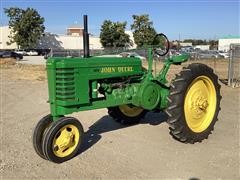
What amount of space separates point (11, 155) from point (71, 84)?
5.20ft

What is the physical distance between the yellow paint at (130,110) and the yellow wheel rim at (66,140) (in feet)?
7.05

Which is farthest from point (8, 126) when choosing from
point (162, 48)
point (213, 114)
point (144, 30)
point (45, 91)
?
point (144, 30)

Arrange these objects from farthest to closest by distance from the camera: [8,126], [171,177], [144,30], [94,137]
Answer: [144,30] < [8,126] < [94,137] < [171,177]

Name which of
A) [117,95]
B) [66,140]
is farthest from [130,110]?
[66,140]

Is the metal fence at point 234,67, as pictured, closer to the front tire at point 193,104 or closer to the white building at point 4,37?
the front tire at point 193,104

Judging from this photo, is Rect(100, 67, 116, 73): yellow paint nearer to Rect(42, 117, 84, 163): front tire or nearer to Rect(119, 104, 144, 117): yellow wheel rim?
Rect(42, 117, 84, 163): front tire

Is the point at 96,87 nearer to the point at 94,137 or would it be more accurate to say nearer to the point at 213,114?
the point at 94,137

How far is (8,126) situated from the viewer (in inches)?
333

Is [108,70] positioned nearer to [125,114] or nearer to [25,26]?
[125,114]

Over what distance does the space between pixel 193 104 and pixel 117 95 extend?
4.65ft

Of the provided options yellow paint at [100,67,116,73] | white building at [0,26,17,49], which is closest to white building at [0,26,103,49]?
white building at [0,26,17,49]

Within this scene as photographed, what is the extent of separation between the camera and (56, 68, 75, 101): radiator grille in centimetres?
594

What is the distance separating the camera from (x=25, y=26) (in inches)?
2867

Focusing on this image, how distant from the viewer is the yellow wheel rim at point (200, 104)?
6.99 metres
